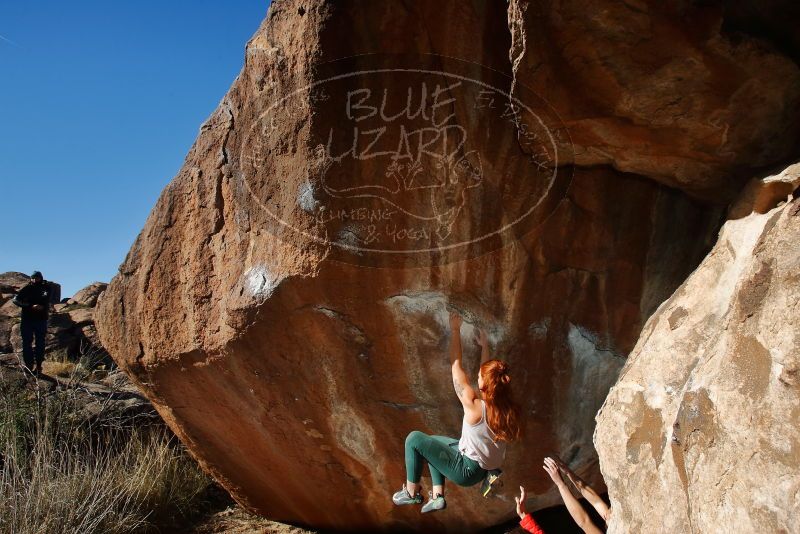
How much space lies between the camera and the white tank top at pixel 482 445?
10.5 feet

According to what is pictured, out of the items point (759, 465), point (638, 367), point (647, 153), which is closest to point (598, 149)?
point (647, 153)

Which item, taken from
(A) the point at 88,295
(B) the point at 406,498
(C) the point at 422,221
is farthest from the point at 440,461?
(A) the point at 88,295

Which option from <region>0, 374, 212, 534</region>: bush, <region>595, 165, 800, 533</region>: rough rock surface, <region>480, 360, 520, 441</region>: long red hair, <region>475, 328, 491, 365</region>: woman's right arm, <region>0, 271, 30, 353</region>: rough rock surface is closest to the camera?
<region>595, 165, 800, 533</region>: rough rock surface

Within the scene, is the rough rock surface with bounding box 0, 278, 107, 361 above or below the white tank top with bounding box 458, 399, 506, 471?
above

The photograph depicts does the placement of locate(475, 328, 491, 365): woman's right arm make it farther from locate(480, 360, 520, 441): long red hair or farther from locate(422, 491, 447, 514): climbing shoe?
locate(422, 491, 447, 514): climbing shoe

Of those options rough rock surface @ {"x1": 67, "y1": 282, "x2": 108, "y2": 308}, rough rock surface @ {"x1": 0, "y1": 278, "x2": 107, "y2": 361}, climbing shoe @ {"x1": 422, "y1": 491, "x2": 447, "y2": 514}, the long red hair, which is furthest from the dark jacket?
the long red hair

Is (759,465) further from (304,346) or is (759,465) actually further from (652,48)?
(304,346)

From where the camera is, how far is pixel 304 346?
12.8 feet

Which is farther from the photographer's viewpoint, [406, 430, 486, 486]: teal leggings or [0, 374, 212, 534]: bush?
[0, 374, 212, 534]: bush

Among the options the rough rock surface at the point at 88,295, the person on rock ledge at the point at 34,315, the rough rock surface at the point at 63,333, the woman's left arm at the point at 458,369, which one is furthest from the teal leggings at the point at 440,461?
the rough rock surface at the point at 88,295

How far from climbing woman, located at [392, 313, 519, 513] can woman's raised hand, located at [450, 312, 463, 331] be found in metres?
0.26

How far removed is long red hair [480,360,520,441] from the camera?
3.07 meters

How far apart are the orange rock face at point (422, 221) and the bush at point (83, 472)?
1.09m

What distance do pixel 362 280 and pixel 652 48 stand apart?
6.01 ft
